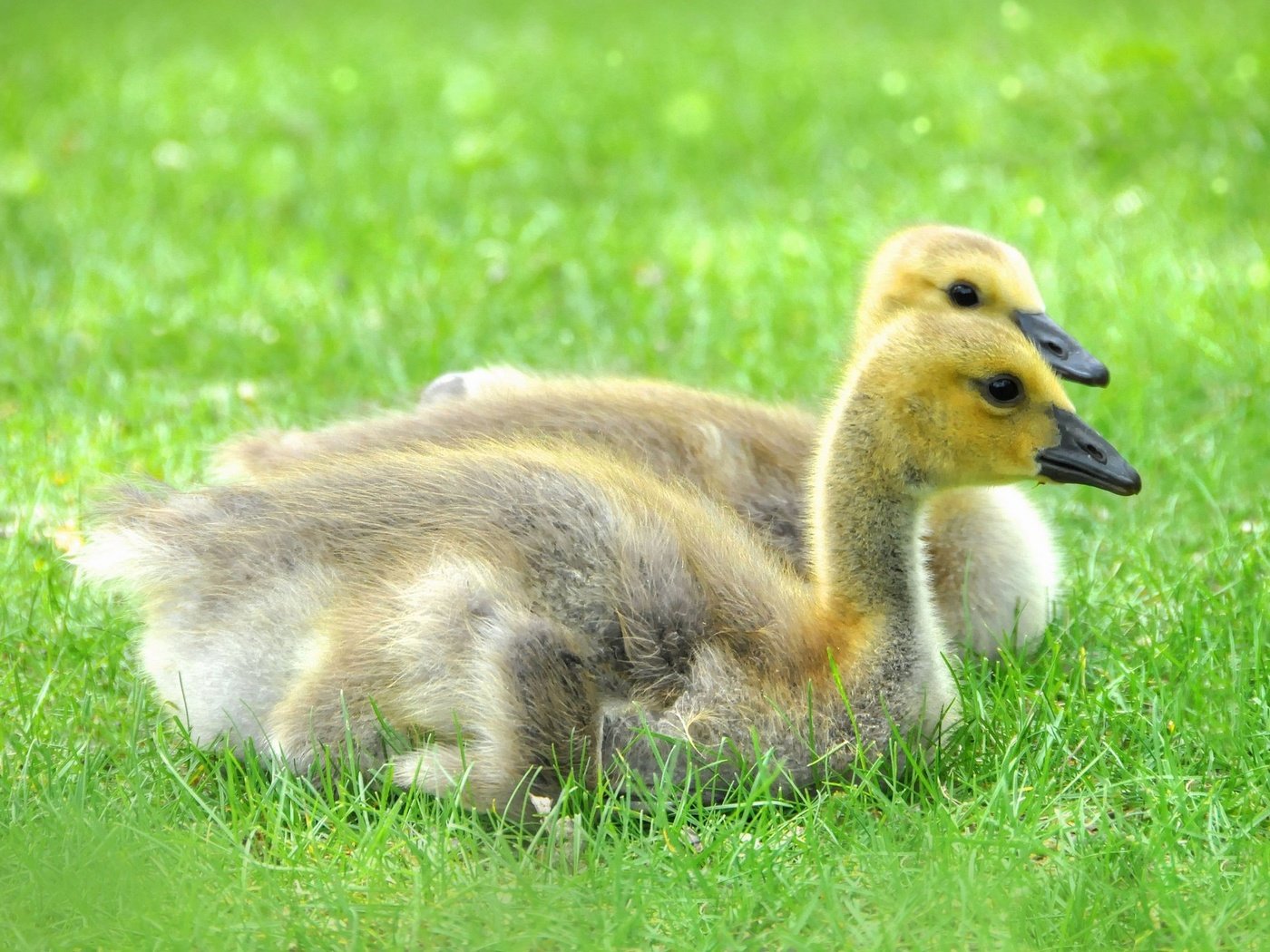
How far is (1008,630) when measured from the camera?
10.2 ft

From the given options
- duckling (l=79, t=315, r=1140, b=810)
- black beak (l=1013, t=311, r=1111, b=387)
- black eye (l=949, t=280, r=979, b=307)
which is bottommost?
duckling (l=79, t=315, r=1140, b=810)

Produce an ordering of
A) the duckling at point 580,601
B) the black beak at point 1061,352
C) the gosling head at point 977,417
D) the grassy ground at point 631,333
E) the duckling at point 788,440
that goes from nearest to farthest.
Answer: the grassy ground at point 631,333 → the duckling at point 580,601 → the gosling head at point 977,417 → the duckling at point 788,440 → the black beak at point 1061,352

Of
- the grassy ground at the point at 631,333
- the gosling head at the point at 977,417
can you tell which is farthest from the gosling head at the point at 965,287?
the gosling head at the point at 977,417

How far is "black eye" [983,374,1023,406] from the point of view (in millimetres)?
2641

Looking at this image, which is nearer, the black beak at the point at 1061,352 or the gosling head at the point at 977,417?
the gosling head at the point at 977,417

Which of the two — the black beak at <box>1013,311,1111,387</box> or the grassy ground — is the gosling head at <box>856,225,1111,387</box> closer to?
the black beak at <box>1013,311,1111,387</box>

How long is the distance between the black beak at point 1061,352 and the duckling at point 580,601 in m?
0.63

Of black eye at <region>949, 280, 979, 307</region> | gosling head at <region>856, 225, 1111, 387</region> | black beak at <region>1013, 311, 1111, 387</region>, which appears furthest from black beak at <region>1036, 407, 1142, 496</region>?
black eye at <region>949, 280, 979, 307</region>

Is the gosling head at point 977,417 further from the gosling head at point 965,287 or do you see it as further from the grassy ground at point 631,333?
the gosling head at point 965,287

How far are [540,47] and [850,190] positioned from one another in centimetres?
320

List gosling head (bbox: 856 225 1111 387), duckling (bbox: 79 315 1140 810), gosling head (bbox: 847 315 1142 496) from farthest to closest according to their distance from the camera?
gosling head (bbox: 856 225 1111 387), gosling head (bbox: 847 315 1142 496), duckling (bbox: 79 315 1140 810)

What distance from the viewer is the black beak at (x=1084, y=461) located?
8.66 ft

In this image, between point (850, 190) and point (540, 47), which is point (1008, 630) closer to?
point (850, 190)

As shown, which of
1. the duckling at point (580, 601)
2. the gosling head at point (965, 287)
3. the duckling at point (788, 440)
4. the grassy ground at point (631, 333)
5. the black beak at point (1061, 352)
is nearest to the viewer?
the grassy ground at point (631, 333)
